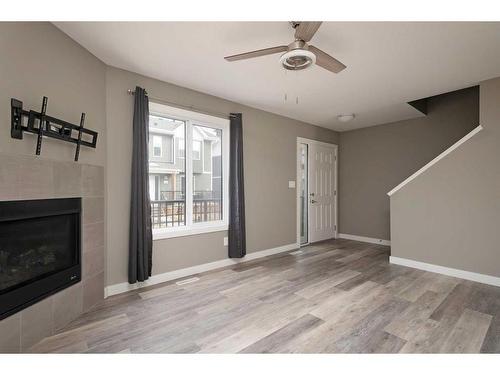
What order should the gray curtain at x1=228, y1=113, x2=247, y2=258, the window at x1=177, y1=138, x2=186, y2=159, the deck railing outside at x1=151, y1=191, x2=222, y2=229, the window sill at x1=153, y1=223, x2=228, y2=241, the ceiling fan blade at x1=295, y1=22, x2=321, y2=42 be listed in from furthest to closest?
the gray curtain at x1=228, y1=113, x2=247, y2=258, the window at x1=177, y1=138, x2=186, y2=159, the deck railing outside at x1=151, y1=191, x2=222, y2=229, the window sill at x1=153, y1=223, x2=228, y2=241, the ceiling fan blade at x1=295, y1=22, x2=321, y2=42

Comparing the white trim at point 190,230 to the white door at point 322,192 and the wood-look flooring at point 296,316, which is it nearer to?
the wood-look flooring at point 296,316

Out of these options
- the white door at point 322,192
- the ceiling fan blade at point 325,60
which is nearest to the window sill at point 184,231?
the white door at point 322,192

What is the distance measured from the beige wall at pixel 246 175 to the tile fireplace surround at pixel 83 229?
21 cm

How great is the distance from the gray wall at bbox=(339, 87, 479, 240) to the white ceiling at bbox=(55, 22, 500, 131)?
4.23 feet

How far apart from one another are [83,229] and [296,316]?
219 cm

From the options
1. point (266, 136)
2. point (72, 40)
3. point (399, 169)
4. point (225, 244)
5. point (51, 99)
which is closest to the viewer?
point (51, 99)

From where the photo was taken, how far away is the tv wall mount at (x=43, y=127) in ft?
5.62

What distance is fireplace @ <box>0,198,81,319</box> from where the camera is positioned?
5.59 feet

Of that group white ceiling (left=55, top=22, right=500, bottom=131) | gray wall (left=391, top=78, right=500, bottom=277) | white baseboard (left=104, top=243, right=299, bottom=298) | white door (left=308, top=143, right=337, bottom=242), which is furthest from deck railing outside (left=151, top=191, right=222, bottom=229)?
gray wall (left=391, top=78, right=500, bottom=277)

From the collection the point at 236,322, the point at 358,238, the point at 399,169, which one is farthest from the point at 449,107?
the point at 236,322

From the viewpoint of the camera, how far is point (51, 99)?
2057 mm

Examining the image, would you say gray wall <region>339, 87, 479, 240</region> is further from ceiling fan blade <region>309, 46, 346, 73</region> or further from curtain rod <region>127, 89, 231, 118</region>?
ceiling fan blade <region>309, 46, 346, 73</region>
